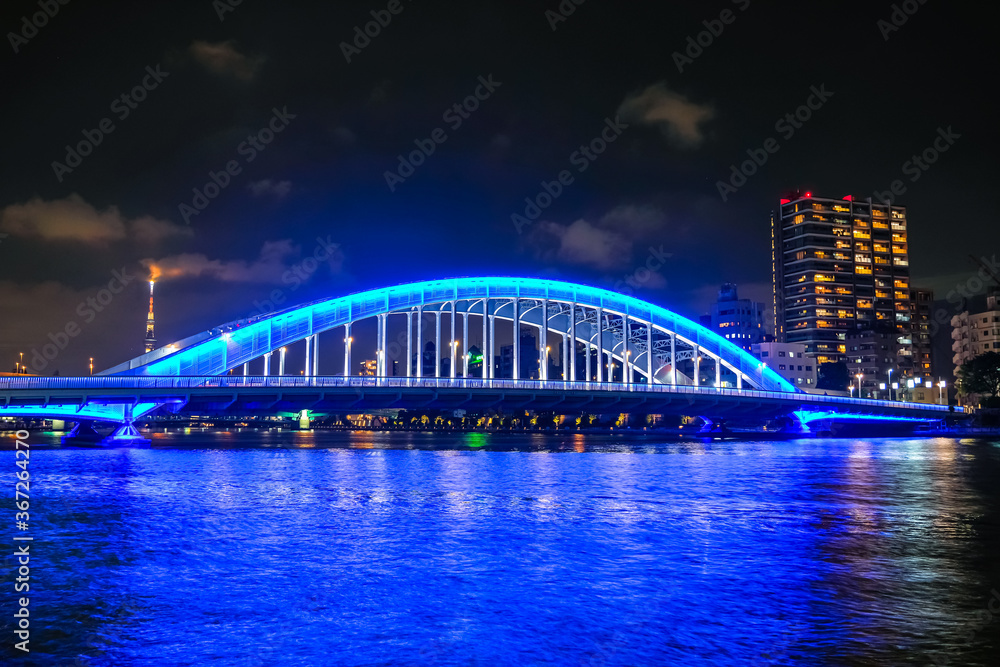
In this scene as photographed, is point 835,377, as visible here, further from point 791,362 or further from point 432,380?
point 432,380

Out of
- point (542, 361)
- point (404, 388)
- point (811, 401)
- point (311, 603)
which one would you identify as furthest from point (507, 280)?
point (311, 603)

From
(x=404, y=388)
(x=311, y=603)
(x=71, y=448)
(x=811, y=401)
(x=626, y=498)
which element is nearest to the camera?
(x=311, y=603)

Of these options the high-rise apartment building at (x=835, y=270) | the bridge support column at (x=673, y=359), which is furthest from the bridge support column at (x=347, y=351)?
the high-rise apartment building at (x=835, y=270)

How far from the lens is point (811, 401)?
310 feet

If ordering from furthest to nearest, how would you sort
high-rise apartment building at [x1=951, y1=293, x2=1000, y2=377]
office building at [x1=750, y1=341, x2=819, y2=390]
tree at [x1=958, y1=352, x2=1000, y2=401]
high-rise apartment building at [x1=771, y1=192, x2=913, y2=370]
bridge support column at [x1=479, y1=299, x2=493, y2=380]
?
high-rise apartment building at [x1=771, y1=192, x2=913, y2=370]
office building at [x1=750, y1=341, x2=819, y2=390]
high-rise apartment building at [x1=951, y1=293, x2=1000, y2=377]
tree at [x1=958, y1=352, x2=1000, y2=401]
bridge support column at [x1=479, y1=299, x2=493, y2=380]

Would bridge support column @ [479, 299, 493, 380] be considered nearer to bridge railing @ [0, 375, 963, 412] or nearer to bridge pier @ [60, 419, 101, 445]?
bridge railing @ [0, 375, 963, 412]

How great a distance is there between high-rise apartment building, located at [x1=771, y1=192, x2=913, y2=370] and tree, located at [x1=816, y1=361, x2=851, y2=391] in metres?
23.1

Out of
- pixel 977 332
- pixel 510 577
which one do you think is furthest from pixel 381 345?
pixel 977 332

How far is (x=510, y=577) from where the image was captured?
1526cm

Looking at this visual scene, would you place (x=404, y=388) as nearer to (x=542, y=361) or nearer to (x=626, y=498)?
(x=542, y=361)

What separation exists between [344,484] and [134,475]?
39.4 ft

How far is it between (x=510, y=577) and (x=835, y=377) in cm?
15468

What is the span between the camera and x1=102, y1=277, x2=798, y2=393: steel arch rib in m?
67.1

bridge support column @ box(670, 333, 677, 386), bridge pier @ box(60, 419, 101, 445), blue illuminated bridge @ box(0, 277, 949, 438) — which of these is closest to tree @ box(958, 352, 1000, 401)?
blue illuminated bridge @ box(0, 277, 949, 438)
